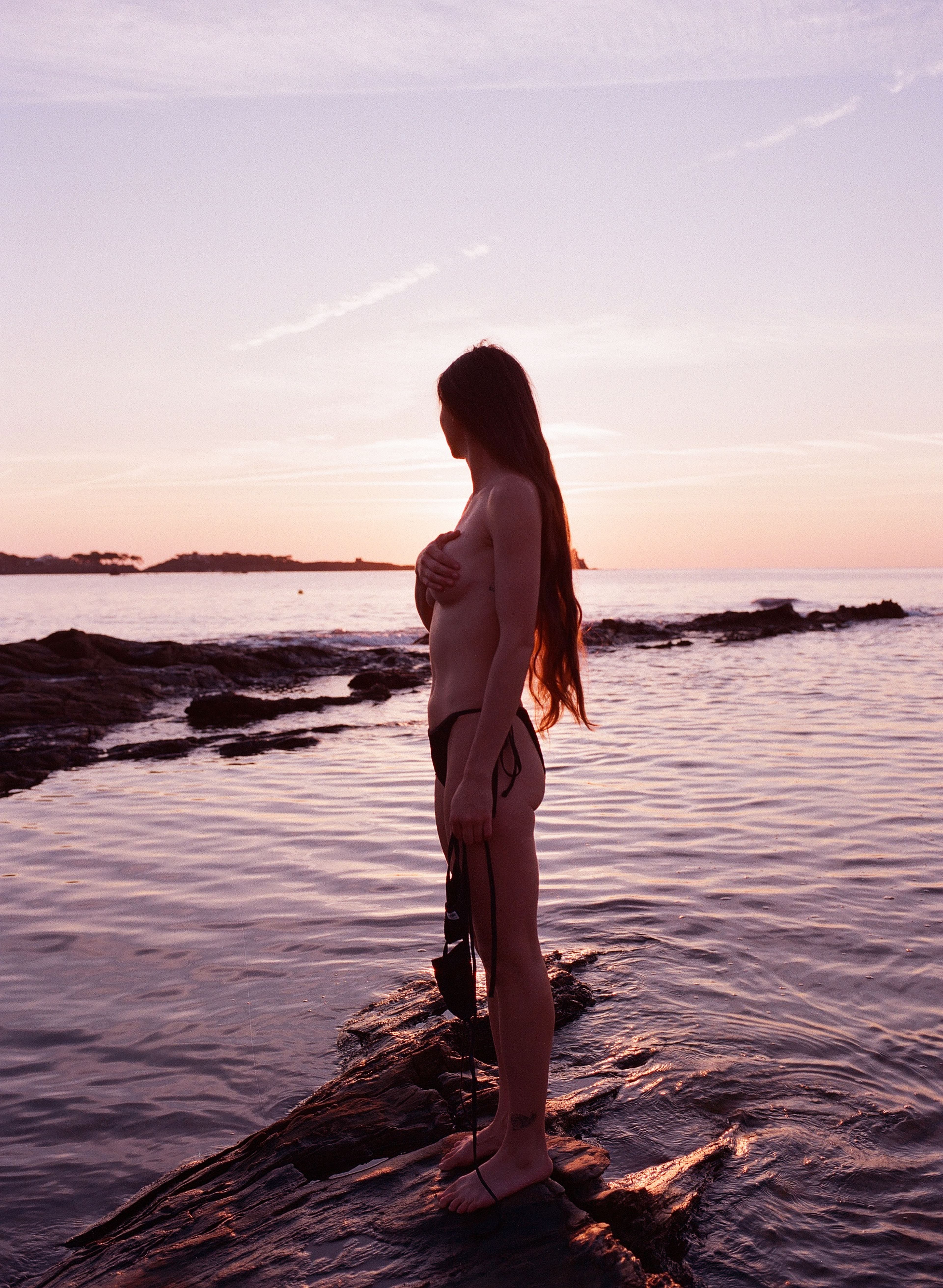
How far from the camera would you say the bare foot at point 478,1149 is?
2996 mm

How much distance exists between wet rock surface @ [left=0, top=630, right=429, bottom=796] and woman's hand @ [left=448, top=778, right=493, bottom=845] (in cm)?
884

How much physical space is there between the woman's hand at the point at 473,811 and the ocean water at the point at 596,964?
1234 mm

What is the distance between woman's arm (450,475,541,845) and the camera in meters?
2.84

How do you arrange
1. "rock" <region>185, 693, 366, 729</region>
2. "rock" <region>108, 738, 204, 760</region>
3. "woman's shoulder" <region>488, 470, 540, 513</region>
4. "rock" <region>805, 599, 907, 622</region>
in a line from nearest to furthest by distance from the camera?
"woman's shoulder" <region>488, 470, 540, 513</region> → "rock" <region>108, 738, 204, 760</region> → "rock" <region>185, 693, 366, 729</region> → "rock" <region>805, 599, 907, 622</region>

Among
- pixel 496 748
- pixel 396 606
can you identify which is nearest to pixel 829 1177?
pixel 496 748

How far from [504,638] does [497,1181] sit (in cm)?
155

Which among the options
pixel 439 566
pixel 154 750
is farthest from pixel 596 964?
pixel 154 750

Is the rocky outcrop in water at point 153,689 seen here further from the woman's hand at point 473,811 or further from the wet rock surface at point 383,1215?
the woman's hand at point 473,811

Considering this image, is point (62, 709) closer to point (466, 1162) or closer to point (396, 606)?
point (466, 1162)

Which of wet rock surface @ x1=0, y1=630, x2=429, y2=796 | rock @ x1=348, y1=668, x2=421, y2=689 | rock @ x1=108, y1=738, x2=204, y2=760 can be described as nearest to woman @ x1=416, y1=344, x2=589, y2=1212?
wet rock surface @ x1=0, y1=630, x2=429, y2=796

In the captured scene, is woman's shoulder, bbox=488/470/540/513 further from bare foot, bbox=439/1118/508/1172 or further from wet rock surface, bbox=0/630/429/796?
wet rock surface, bbox=0/630/429/796

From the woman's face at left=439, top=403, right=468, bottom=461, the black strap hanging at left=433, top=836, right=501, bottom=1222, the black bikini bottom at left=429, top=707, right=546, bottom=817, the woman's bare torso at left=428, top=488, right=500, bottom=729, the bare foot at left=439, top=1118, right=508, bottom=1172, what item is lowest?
the bare foot at left=439, top=1118, right=508, bottom=1172

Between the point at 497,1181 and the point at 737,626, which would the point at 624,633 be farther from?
the point at 497,1181

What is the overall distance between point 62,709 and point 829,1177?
14448 millimetres
